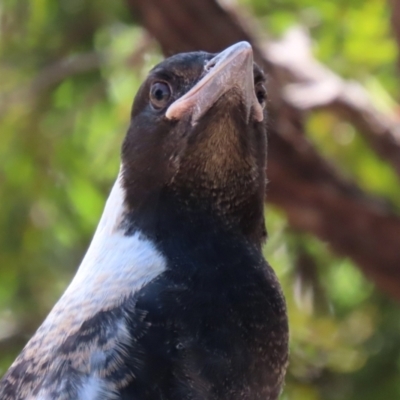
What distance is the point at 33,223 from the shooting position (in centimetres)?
331

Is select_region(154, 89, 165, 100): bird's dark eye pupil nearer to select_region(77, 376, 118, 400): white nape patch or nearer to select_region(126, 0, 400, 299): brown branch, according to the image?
select_region(77, 376, 118, 400): white nape patch

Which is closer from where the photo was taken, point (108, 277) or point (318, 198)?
point (108, 277)

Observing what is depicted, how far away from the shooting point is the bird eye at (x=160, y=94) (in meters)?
1.97

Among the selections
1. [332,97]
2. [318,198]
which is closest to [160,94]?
[318,198]

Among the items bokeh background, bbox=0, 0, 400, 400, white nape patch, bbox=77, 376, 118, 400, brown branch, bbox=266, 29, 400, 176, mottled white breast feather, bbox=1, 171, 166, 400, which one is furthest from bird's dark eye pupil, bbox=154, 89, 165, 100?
brown branch, bbox=266, 29, 400, 176

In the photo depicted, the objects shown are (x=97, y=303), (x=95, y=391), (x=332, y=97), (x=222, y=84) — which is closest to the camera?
(x=95, y=391)

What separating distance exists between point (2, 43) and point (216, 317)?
1.99 meters

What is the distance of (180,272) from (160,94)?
43cm

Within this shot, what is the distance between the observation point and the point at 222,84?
1852 mm

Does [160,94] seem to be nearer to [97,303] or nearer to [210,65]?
[210,65]

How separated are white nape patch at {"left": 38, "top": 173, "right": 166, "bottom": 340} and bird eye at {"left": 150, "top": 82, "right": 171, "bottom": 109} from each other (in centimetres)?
24

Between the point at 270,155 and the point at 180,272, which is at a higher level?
→ the point at 180,272

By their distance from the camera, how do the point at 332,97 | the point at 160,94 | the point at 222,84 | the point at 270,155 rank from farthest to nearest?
the point at 332,97 → the point at 270,155 → the point at 160,94 → the point at 222,84

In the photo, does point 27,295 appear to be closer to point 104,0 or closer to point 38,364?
point 104,0
